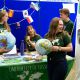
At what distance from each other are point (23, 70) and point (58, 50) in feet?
2.36

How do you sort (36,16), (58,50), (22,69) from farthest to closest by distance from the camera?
(36,16)
(22,69)
(58,50)

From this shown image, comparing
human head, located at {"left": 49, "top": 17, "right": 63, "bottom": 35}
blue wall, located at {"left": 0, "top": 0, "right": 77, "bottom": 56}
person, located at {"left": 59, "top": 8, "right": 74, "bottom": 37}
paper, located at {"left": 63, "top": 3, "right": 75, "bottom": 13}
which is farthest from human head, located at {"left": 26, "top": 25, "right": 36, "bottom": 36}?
human head, located at {"left": 49, "top": 17, "right": 63, "bottom": 35}

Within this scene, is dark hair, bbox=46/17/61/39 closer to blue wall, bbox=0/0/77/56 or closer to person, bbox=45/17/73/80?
person, bbox=45/17/73/80

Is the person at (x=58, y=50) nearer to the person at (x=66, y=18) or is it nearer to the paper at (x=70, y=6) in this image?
the person at (x=66, y=18)

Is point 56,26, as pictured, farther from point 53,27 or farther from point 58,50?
point 58,50

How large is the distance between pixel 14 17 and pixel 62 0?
1.09 metres

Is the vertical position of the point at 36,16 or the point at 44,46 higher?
the point at 36,16

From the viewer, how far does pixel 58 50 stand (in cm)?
294

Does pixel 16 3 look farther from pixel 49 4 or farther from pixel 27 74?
pixel 27 74

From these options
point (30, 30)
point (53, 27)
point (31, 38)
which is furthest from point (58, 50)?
point (30, 30)

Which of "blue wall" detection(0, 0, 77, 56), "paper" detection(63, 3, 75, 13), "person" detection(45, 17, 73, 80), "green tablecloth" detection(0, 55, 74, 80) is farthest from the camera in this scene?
"paper" detection(63, 3, 75, 13)

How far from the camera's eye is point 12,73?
3.36m

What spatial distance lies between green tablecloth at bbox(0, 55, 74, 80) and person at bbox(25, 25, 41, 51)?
2.97ft

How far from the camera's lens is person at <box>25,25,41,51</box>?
4.46 metres
